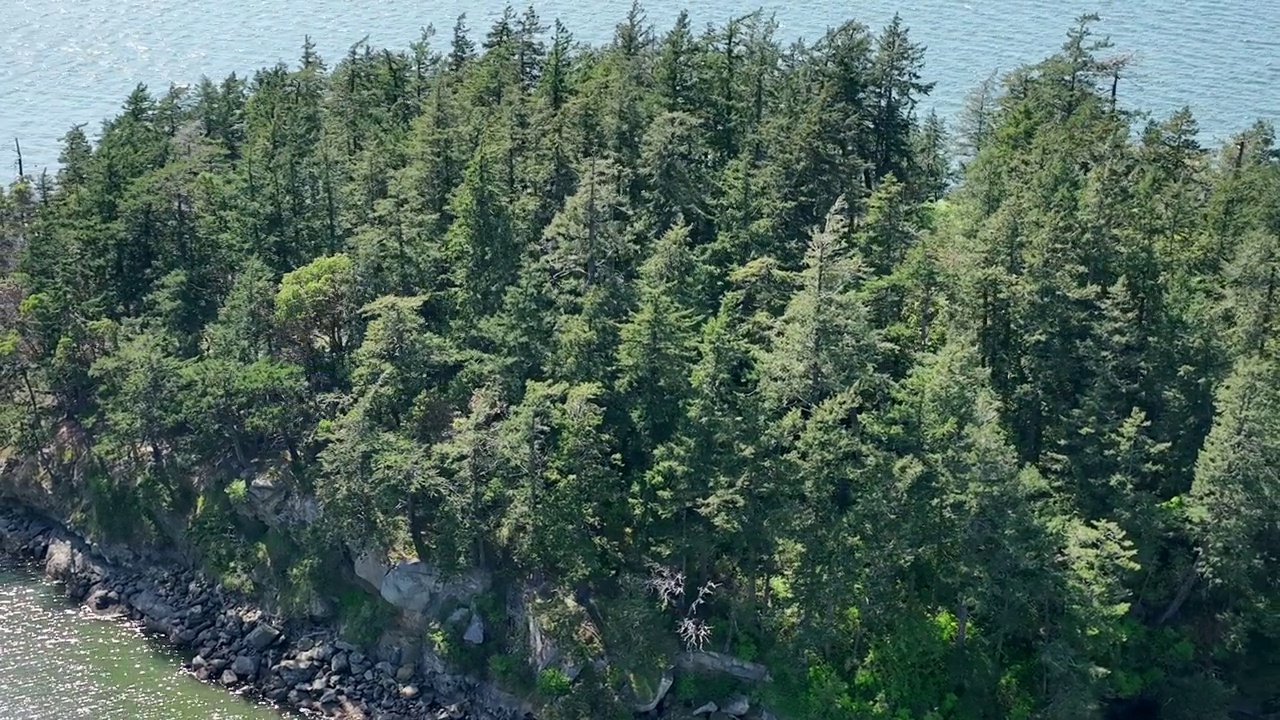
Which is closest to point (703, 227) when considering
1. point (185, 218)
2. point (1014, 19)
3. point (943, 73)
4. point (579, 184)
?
point (579, 184)

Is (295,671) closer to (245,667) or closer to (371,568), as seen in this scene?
(245,667)

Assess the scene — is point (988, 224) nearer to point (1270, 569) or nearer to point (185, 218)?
point (1270, 569)

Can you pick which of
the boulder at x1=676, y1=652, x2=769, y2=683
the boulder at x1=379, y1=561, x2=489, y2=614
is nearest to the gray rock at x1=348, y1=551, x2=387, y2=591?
the boulder at x1=379, y1=561, x2=489, y2=614

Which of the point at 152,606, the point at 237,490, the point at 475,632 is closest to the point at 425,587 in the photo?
the point at 475,632

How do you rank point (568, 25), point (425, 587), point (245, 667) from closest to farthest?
1. point (425, 587)
2. point (245, 667)
3. point (568, 25)

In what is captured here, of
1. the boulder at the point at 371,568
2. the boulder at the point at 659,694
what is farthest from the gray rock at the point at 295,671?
the boulder at the point at 659,694
